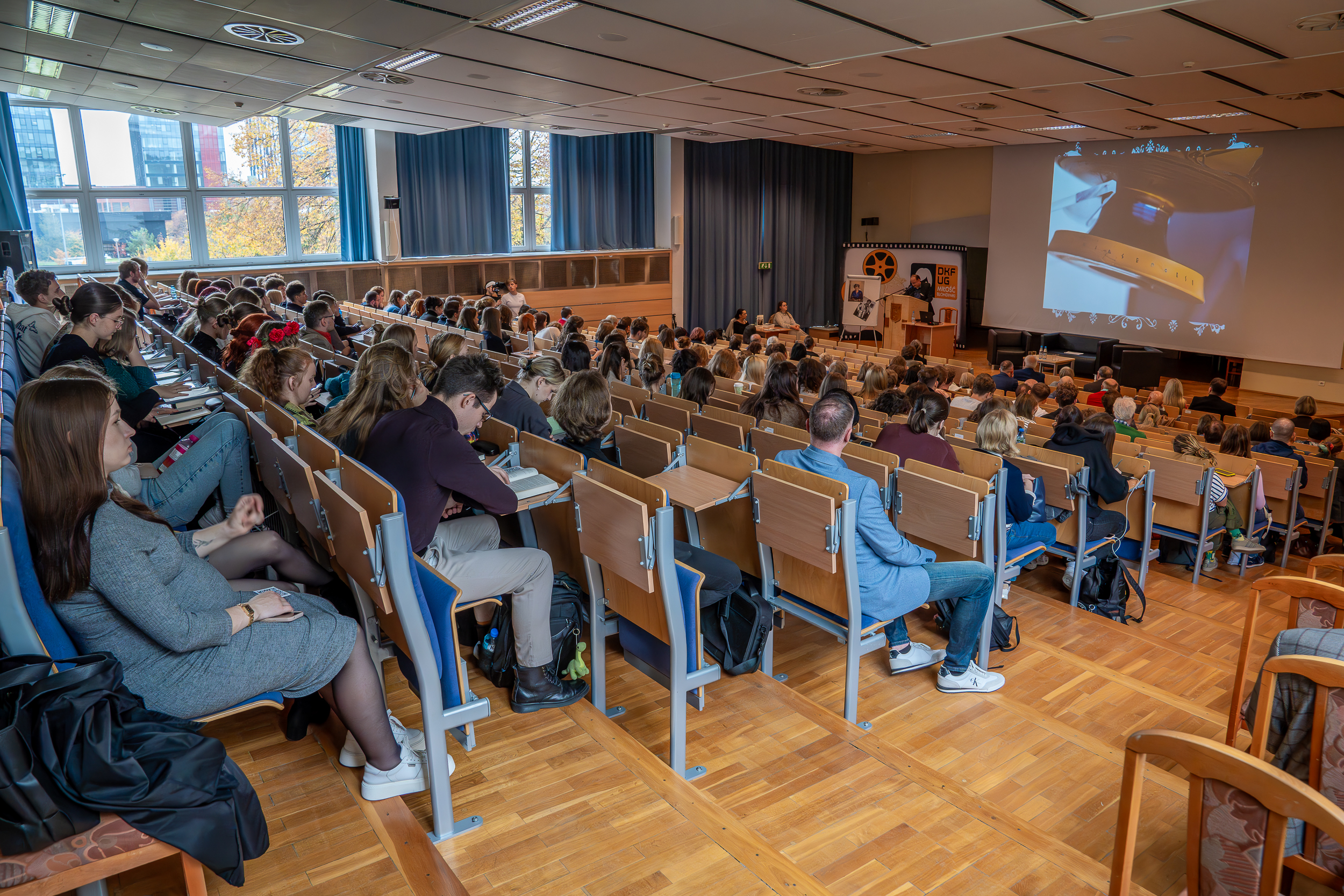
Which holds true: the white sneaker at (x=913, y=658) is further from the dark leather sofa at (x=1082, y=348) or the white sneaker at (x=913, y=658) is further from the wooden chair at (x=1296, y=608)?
the dark leather sofa at (x=1082, y=348)

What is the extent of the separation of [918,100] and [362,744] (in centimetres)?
915

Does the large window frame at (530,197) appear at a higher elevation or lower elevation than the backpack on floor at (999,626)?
higher

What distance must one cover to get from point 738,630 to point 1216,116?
10313mm

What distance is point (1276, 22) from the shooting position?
18.1 ft

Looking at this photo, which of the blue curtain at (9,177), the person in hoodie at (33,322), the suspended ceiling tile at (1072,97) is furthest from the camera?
the blue curtain at (9,177)

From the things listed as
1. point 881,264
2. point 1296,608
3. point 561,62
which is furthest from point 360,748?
point 881,264

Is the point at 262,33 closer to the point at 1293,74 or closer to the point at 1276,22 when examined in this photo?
the point at 1276,22

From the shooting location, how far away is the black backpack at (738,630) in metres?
3.31

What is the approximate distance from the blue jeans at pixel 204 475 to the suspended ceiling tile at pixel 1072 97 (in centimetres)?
804

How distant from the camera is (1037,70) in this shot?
7.42 m

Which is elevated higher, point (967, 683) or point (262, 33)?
point (262, 33)

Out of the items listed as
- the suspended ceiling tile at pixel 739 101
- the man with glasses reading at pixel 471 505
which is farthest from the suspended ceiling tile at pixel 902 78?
the man with glasses reading at pixel 471 505

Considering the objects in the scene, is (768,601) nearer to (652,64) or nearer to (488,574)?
(488,574)

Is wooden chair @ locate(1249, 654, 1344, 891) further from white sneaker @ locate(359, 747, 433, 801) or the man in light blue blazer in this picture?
white sneaker @ locate(359, 747, 433, 801)
